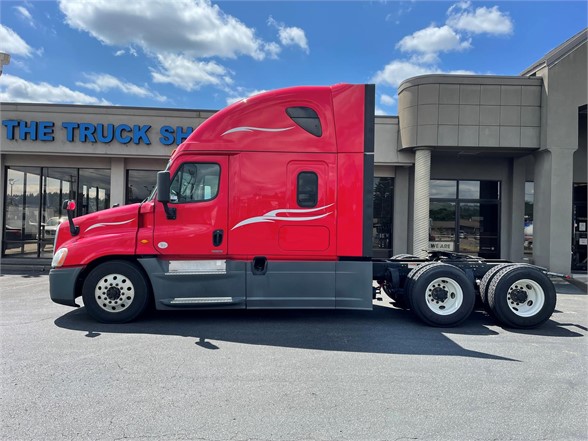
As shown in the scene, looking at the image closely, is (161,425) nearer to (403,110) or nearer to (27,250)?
(403,110)

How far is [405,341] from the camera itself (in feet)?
18.4

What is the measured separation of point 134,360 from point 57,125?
1104cm

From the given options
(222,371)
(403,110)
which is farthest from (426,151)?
(222,371)

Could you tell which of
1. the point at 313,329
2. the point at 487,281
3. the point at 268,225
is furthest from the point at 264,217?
the point at 487,281

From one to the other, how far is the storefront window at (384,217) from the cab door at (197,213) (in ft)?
29.1

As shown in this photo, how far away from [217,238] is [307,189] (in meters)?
1.62

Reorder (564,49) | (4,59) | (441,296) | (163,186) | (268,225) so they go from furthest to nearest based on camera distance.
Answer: (4,59)
(564,49)
(441,296)
(268,225)
(163,186)

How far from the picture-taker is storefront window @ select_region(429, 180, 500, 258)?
1433 centimetres

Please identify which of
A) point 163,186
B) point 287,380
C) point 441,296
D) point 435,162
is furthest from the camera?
point 435,162

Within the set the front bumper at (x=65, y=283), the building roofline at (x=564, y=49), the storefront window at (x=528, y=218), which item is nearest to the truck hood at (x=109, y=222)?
the front bumper at (x=65, y=283)

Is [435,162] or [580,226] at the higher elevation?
[435,162]

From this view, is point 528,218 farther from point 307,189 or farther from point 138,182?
point 138,182

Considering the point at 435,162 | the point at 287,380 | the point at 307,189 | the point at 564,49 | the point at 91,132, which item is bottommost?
the point at 287,380

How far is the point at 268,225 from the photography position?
638 centimetres
